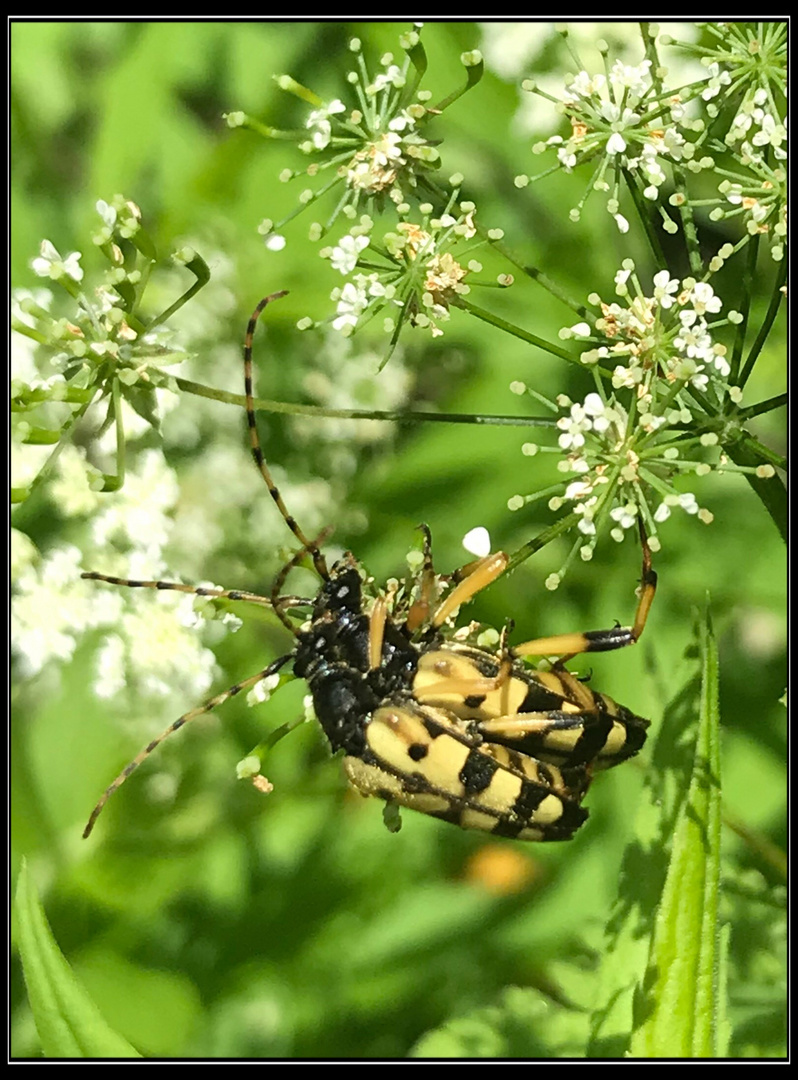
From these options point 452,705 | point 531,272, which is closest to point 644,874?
point 452,705

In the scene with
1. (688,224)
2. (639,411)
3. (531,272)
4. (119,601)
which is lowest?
(119,601)

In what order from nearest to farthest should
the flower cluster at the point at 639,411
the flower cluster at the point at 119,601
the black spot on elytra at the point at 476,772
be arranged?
the flower cluster at the point at 639,411 → the black spot on elytra at the point at 476,772 → the flower cluster at the point at 119,601

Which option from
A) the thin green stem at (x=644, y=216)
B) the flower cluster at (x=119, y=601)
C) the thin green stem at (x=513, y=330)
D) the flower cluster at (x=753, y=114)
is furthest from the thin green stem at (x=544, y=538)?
the flower cluster at (x=119, y=601)

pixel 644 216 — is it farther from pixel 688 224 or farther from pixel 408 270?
pixel 408 270

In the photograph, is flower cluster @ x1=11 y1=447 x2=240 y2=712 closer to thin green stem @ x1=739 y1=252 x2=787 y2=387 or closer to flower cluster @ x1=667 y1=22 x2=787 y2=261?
thin green stem @ x1=739 y1=252 x2=787 y2=387

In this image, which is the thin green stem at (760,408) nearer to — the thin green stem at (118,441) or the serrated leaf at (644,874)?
the serrated leaf at (644,874)

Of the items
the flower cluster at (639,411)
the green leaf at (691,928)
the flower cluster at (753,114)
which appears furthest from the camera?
the flower cluster at (753,114)

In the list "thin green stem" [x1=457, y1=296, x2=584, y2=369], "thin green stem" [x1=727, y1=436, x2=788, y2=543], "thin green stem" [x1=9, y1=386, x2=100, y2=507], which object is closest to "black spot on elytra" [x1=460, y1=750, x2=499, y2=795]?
"thin green stem" [x1=727, y1=436, x2=788, y2=543]
